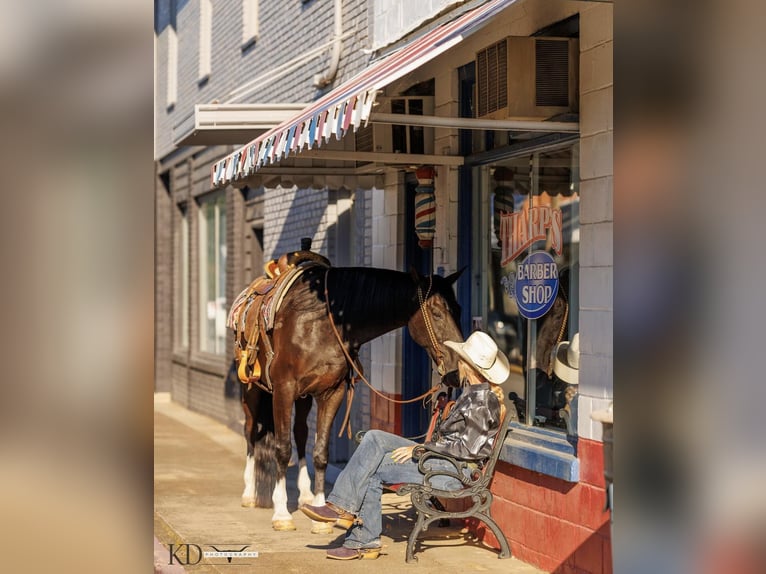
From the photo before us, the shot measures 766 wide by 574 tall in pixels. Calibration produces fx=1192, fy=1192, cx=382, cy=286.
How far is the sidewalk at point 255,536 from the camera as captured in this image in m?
7.88

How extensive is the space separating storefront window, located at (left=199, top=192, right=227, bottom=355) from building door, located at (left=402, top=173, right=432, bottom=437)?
7.61 m

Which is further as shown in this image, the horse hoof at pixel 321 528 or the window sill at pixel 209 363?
the window sill at pixel 209 363

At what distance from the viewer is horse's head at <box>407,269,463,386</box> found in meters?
8.27

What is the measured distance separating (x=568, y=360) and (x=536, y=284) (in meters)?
0.71

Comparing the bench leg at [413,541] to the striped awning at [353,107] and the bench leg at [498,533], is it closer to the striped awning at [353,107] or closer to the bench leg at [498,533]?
the bench leg at [498,533]

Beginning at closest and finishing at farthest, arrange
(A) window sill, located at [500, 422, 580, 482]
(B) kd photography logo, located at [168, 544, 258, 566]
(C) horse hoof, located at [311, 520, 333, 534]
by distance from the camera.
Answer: (A) window sill, located at [500, 422, 580, 482], (B) kd photography logo, located at [168, 544, 258, 566], (C) horse hoof, located at [311, 520, 333, 534]

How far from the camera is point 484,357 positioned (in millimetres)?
7578

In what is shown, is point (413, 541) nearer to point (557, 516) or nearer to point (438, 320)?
point (557, 516)

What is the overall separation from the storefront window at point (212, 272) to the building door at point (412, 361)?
7612 mm

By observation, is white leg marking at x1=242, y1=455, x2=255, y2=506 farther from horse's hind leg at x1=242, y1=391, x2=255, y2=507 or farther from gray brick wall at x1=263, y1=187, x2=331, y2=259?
gray brick wall at x1=263, y1=187, x2=331, y2=259

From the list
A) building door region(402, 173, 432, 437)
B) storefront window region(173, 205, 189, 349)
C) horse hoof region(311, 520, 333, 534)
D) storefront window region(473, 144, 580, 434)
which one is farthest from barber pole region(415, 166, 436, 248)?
storefront window region(173, 205, 189, 349)

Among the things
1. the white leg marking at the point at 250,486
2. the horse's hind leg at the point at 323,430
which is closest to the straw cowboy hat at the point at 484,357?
the horse's hind leg at the point at 323,430
